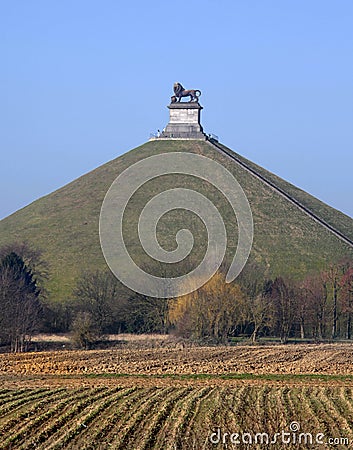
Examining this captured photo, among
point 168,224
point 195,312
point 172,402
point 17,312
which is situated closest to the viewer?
point 172,402

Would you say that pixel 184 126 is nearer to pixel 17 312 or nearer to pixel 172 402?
pixel 17 312

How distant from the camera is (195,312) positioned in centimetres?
5625

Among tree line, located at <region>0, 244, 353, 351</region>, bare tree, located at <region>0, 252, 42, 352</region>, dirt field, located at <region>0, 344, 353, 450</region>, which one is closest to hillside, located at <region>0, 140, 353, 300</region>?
tree line, located at <region>0, 244, 353, 351</region>

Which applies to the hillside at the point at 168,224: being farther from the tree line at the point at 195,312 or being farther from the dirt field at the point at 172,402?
the dirt field at the point at 172,402

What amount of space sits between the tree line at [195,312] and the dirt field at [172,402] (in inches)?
338

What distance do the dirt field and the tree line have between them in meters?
8.59

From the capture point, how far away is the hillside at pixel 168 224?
271 ft

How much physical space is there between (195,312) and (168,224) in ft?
111

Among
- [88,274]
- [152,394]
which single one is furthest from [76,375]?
[88,274]

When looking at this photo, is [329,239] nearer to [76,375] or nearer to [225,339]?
[225,339]

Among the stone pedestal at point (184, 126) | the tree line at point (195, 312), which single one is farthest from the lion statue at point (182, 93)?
the tree line at point (195, 312)

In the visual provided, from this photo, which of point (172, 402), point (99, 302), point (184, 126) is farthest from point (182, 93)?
point (172, 402)

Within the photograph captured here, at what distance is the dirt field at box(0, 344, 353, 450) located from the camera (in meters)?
21.8

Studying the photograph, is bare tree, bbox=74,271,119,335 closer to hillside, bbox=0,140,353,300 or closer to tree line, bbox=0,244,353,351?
tree line, bbox=0,244,353,351
